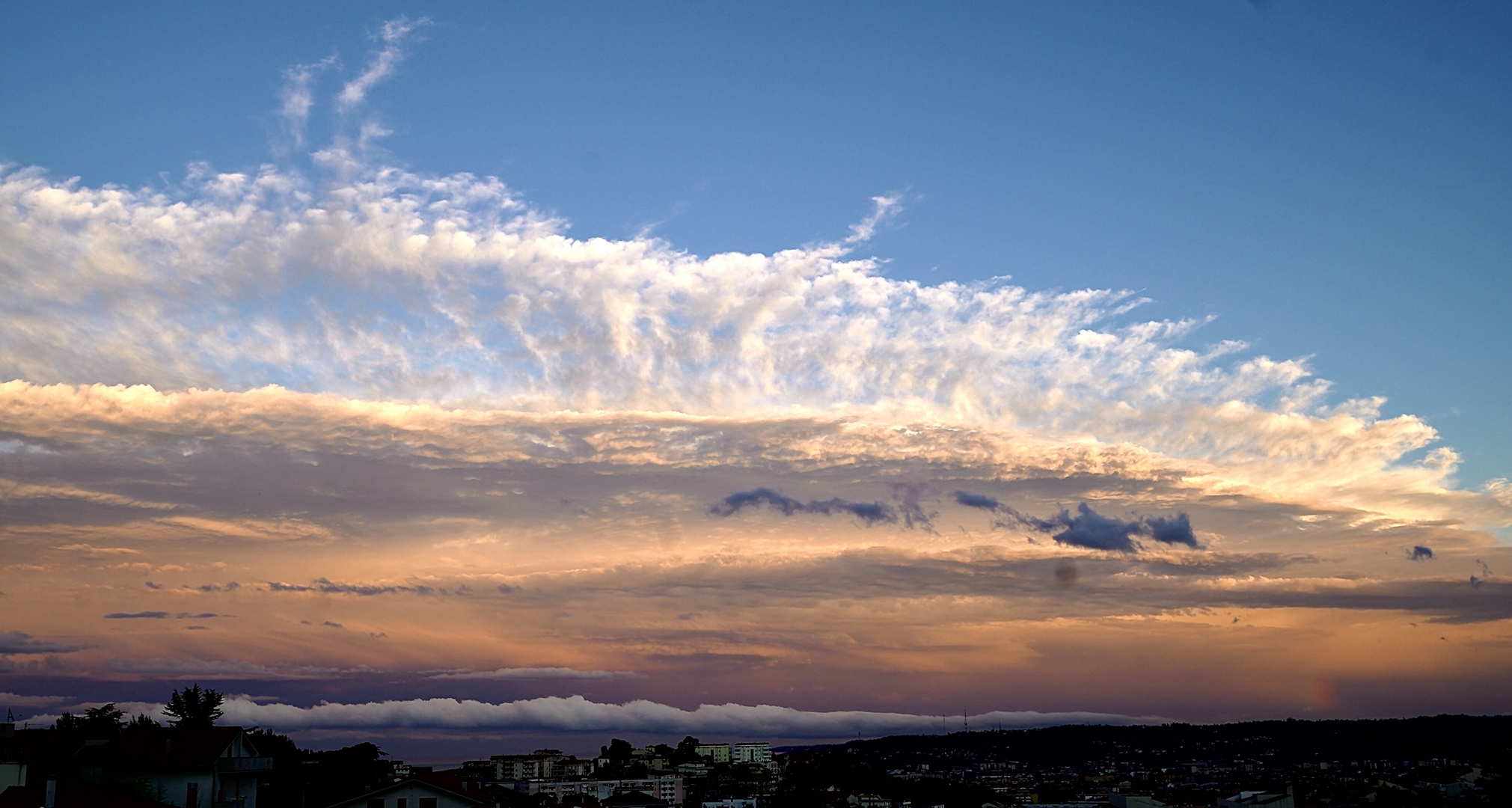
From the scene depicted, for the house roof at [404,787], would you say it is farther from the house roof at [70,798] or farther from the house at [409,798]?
the house roof at [70,798]

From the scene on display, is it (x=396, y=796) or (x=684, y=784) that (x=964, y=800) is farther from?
(x=396, y=796)

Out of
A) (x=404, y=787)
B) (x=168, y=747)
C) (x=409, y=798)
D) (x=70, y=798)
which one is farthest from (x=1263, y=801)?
(x=70, y=798)

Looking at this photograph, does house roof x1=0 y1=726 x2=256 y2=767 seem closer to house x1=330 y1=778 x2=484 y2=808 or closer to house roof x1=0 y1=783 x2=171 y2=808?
house roof x1=0 y1=783 x2=171 y2=808

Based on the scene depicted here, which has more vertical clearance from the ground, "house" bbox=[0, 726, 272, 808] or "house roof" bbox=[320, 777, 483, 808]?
"house" bbox=[0, 726, 272, 808]

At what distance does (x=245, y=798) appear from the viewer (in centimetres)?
6931

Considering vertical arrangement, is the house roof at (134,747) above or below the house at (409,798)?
above

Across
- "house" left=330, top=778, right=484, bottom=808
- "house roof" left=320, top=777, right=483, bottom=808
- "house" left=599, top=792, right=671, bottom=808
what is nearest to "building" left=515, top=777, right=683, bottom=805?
"house" left=599, top=792, right=671, bottom=808

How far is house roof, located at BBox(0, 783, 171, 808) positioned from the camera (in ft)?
170

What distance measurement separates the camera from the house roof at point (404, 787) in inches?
2790

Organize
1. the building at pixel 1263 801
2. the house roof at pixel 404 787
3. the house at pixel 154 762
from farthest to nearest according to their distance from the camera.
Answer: the building at pixel 1263 801
the house roof at pixel 404 787
the house at pixel 154 762

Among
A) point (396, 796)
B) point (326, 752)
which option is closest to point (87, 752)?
point (396, 796)

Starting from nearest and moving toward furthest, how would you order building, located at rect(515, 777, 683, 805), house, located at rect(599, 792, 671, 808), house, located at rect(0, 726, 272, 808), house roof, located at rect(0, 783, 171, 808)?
house roof, located at rect(0, 783, 171, 808) → house, located at rect(0, 726, 272, 808) → house, located at rect(599, 792, 671, 808) → building, located at rect(515, 777, 683, 805)

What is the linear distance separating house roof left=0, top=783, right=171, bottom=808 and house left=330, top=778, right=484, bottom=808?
14.1 m

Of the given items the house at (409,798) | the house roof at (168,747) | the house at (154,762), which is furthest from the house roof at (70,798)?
the house at (409,798)
